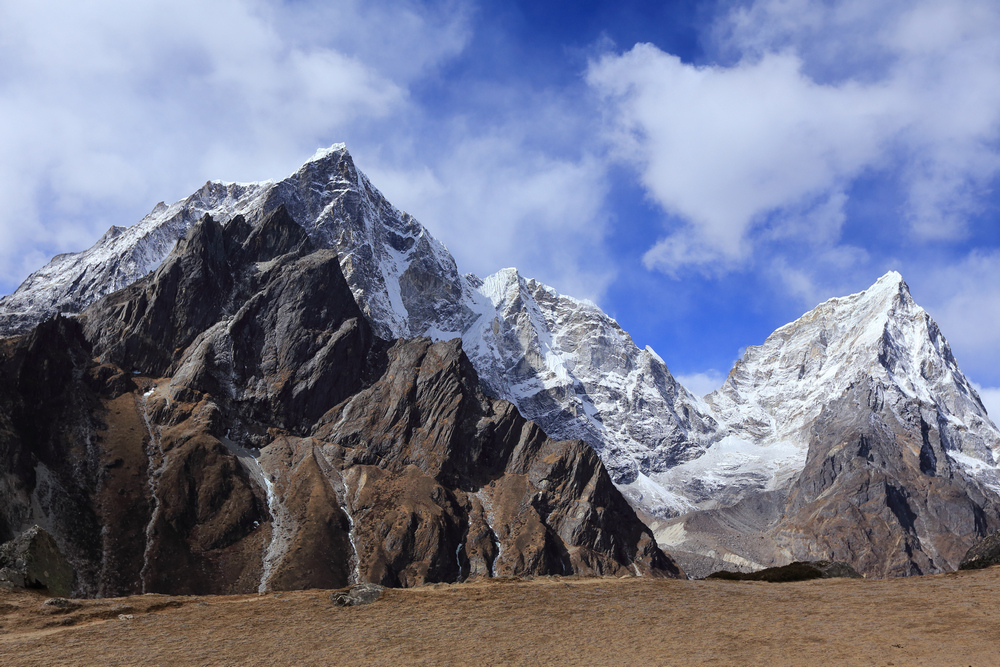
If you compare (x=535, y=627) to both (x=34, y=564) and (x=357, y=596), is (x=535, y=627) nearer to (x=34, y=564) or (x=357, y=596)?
(x=357, y=596)

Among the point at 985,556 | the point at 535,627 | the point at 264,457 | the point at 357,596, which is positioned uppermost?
the point at 264,457

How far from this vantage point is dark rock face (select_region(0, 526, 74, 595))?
31.2 metres

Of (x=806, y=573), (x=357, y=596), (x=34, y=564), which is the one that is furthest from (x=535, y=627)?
(x=34, y=564)

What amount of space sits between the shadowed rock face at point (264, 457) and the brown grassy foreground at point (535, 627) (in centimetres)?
9181

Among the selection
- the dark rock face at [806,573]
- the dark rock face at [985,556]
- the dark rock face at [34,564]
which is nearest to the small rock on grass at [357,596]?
the dark rock face at [34,564]

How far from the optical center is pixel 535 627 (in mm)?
27562

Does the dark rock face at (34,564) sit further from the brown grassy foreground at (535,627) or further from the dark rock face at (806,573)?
the dark rock face at (806,573)

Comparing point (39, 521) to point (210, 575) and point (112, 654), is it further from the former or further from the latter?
point (112, 654)

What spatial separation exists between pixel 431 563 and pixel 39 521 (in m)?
67.5

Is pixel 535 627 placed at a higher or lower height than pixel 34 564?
lower

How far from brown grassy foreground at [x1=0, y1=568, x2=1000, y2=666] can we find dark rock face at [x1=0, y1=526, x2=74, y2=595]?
2.34m

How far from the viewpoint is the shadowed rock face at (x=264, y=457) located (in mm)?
120625

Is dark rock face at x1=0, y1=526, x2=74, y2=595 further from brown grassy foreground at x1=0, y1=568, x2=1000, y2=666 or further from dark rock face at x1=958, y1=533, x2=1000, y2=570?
dark rock face at x1=958, y1=533, x2=1000, y2=570

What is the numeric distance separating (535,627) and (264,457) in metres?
142
